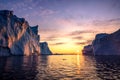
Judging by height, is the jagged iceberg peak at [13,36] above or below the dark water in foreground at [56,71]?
above

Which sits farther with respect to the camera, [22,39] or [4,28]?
[22,39]

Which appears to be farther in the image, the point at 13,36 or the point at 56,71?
the point at 13,36

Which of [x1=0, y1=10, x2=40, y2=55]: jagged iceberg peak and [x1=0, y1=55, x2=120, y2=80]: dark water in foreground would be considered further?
[x1=0, y1=10, x2=40, y2=55]: jagged iceberg peak

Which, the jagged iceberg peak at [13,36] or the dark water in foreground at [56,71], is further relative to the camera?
the jagged iceberg peak at [13,36]

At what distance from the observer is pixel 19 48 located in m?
159

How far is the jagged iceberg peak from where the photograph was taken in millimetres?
134250

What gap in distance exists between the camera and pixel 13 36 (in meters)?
151

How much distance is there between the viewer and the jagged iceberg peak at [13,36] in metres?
134

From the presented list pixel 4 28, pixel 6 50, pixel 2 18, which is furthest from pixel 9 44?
pixel 2 18

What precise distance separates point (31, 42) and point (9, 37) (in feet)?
178

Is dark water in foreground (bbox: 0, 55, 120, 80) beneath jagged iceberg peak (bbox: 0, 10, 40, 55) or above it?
beneath

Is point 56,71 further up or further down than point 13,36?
further down

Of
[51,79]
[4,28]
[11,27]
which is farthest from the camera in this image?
[11,27]

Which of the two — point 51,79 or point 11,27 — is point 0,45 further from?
point 51,79
